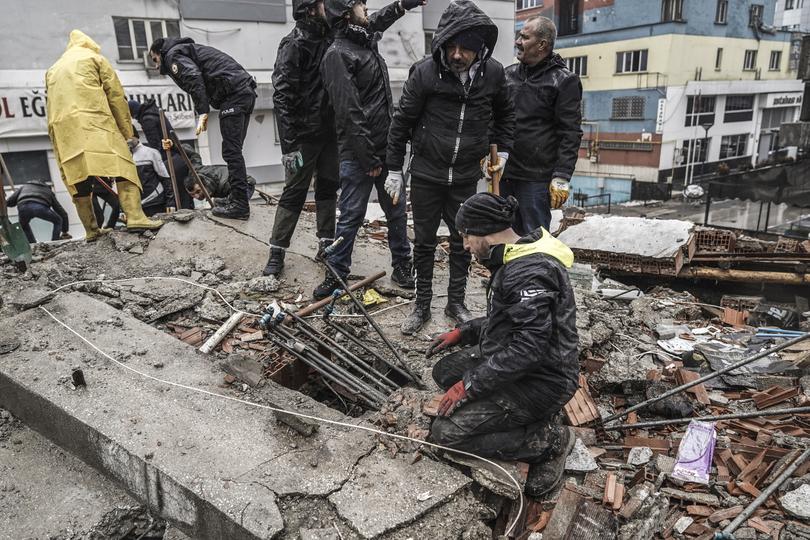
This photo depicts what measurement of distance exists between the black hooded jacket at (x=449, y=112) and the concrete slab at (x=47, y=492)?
296 cm

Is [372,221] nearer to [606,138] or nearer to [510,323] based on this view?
[510,323]

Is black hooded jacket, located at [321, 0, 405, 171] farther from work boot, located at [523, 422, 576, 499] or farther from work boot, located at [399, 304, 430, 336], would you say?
work boot, located at [523, 422, 576, 499]

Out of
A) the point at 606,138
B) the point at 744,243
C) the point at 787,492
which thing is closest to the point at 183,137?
the point at 744,243

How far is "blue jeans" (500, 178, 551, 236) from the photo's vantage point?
16.5ft

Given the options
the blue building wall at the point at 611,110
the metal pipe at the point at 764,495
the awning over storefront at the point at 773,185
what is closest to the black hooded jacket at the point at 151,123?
the metal pipe at the point at 764,495

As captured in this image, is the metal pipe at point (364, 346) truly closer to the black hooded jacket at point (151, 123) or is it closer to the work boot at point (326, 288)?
the work boot at point (326, 288)

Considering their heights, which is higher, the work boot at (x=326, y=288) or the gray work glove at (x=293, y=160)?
the gray work glove at (x=293, y=160)

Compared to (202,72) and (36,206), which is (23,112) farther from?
(202,72)

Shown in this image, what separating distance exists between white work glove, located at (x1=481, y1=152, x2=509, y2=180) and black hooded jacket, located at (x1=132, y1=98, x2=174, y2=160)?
4.76 m

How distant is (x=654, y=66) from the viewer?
29625 millimetres

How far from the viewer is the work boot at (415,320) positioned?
4.48 meters

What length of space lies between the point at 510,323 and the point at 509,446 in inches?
25.7

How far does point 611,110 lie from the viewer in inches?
1244

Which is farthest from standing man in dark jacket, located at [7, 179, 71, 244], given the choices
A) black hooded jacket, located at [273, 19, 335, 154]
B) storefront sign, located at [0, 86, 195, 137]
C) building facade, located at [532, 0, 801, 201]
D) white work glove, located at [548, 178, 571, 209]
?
building facade, located at [532, 0, 801, 201]
